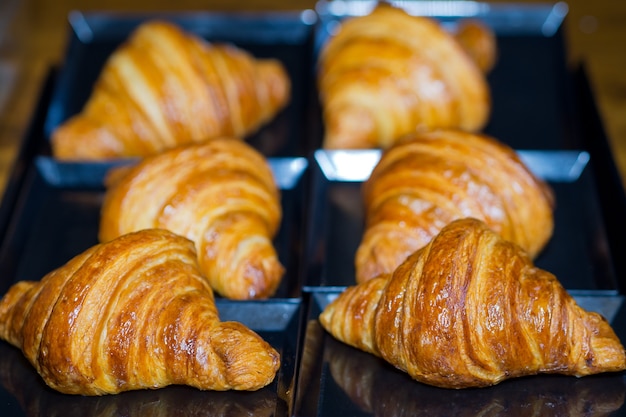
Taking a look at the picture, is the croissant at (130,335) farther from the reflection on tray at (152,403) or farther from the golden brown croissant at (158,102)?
the golden brown croissant at (158,102)

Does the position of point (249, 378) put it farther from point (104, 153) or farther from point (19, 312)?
point (104, 153)

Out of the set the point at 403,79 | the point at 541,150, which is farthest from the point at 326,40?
the point at 541,150

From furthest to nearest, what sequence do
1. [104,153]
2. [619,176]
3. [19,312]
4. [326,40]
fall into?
[326,40], [104,153], [619,176], [19,312]

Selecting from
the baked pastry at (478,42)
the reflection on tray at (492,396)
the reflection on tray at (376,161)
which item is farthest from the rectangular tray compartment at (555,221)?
the baked pastry at (478,42)

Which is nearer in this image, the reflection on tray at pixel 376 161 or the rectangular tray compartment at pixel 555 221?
the rectangular tray compartment at pixel 555 221

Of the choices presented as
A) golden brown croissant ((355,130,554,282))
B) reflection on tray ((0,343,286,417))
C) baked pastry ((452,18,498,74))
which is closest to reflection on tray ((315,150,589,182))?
golden brown croissant ((355,130,554,282))

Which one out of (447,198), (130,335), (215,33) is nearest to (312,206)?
(447,198)

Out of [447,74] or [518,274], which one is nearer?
[518,274]
